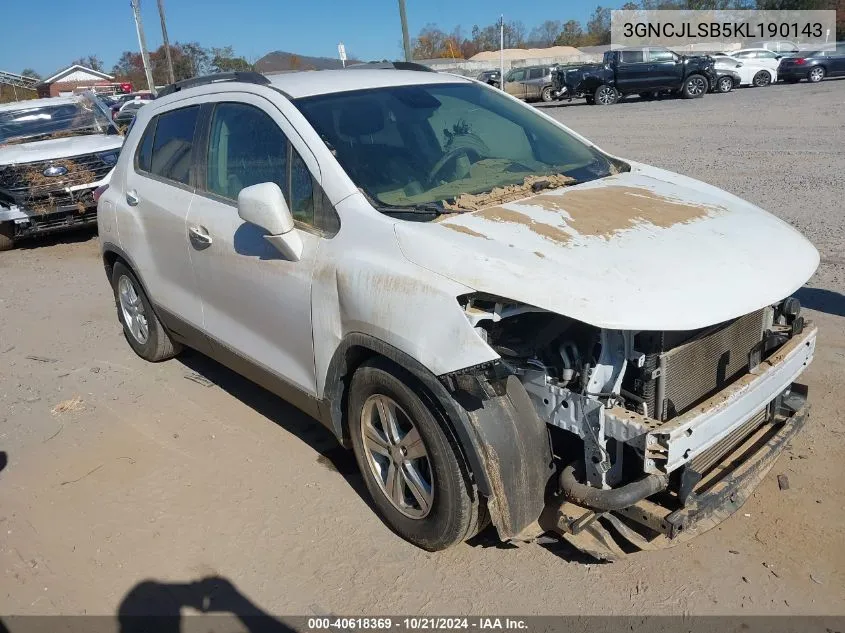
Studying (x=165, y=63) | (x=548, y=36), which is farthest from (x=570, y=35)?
(x=165, y=63)

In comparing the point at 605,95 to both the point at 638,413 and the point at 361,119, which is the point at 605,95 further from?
the point at 638,413

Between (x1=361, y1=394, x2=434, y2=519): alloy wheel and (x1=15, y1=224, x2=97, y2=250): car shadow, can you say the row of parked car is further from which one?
(x1=361, y1=394, x2=434, y2=519): alloy wheel

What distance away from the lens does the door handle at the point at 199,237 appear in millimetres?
3854

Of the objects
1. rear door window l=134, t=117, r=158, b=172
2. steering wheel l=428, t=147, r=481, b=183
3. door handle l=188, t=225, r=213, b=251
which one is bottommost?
door handle l=188, t=225, r=213, b=251

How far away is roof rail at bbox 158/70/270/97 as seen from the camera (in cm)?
385

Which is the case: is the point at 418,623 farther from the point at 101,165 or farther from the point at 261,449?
the point at 101,165

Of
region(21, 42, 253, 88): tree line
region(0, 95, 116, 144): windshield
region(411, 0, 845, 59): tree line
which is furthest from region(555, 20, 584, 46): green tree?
region(0, 95, 116, 144): windshield

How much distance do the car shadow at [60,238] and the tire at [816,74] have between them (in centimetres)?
2790

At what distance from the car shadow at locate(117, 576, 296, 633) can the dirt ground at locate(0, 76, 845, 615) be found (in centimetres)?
5

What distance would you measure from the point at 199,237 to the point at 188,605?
Result: 1911mm

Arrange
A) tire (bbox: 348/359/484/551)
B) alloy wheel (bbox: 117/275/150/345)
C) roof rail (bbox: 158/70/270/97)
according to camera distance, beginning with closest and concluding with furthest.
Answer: tire (bbox: 348/359/484/551) → roof rail (bbox: 158/70/270/97) → alloy wheel (bbox: 117/275/150/345)

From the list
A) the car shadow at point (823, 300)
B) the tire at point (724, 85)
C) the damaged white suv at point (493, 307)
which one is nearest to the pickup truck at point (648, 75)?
the tire at point (724, 85)

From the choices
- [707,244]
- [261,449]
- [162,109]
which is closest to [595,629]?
[707,244]

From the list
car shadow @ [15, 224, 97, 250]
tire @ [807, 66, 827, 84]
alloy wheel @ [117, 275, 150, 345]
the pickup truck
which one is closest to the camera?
alloy wheel @ [117, 275, 150, 345]
